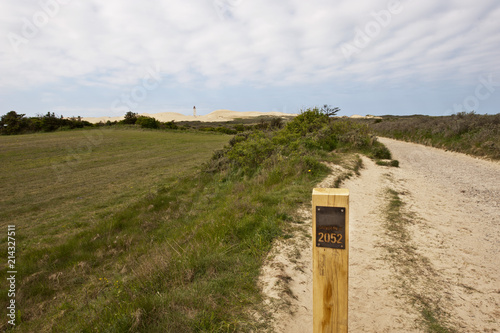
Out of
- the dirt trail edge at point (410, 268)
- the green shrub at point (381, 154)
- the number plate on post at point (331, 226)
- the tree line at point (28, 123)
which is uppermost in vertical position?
the tree line at point (28, 123)

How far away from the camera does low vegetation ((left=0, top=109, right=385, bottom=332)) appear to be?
3209 millimetres

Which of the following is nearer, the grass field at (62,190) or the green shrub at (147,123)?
the grass field at (62,190)

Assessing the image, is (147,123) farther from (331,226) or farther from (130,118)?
(331,226)

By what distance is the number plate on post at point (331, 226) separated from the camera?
217 cm

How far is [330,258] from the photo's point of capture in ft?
7.36

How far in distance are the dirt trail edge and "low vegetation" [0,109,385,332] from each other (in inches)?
16.6

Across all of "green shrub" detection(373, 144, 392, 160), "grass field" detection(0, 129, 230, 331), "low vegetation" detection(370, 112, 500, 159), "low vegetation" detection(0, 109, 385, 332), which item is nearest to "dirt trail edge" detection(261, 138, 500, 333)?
"low vegetation" detection(0, 109, 385, 332)

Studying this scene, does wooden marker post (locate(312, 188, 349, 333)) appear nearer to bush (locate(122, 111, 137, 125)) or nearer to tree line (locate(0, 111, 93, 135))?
tree line (locate(0, 111, 93, 135))

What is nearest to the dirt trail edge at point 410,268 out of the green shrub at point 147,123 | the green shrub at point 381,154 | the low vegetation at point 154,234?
the low vegetation at point 154,234

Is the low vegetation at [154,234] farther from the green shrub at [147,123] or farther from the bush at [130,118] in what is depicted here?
the bush at [130,118]

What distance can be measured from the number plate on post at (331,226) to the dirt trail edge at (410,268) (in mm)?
1380

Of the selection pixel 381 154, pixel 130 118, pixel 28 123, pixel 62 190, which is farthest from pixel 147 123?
pixel 381 154

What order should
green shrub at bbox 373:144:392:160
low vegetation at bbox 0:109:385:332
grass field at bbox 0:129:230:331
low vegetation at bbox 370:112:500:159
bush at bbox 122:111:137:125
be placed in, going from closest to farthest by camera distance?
low vegetation at bbox 0:109:385:332, grass field at bbox 0:129:230:331, low vegetation at bbox 370:112:500:159, green shrub at bbox 373:144:392:160, bush at bbox 122:111:137:125

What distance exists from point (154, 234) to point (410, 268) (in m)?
5.87
